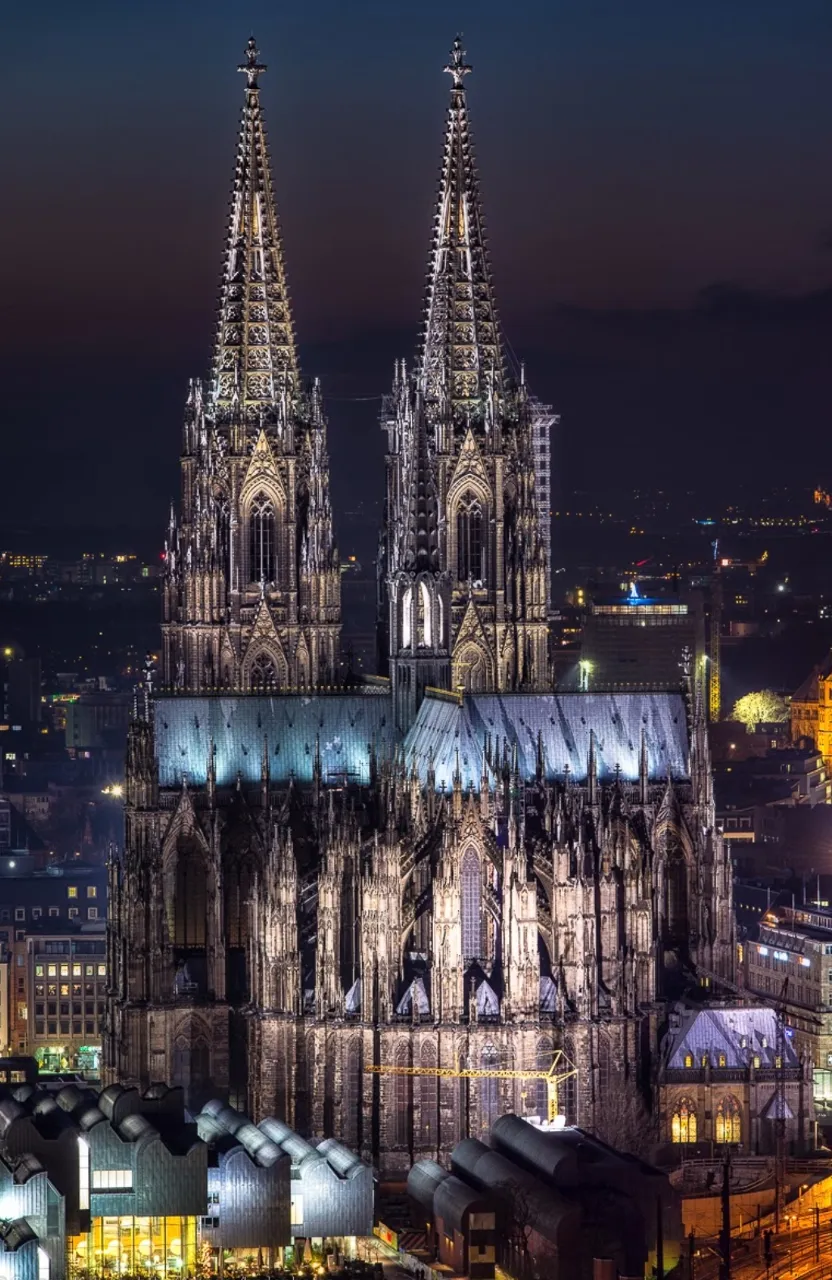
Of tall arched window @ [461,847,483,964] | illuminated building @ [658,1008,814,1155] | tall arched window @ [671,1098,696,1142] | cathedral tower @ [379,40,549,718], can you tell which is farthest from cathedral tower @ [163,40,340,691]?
tall arched window @ [671,1098,696,1142]

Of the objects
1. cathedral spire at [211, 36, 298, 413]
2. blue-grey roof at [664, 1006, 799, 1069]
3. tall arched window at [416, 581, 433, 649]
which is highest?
cathedral spire at [211, 36, 298, 413]

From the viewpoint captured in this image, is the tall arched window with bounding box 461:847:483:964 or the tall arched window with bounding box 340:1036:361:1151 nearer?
the tall arched window with bounding box 340:1036:361:1151

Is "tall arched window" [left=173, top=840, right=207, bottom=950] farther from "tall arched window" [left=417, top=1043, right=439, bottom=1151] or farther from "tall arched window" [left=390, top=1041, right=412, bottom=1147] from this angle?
"tall arched window" [left=417, top=1043, right=439, bottom=1151]

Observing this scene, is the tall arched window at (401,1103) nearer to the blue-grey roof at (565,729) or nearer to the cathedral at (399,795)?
the cathedral at (399,795)

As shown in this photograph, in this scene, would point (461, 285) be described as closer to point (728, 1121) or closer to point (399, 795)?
point (399, 795)

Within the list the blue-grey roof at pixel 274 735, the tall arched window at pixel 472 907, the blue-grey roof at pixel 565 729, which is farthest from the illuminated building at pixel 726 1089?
the blue-grey roof at pixel 274 735
